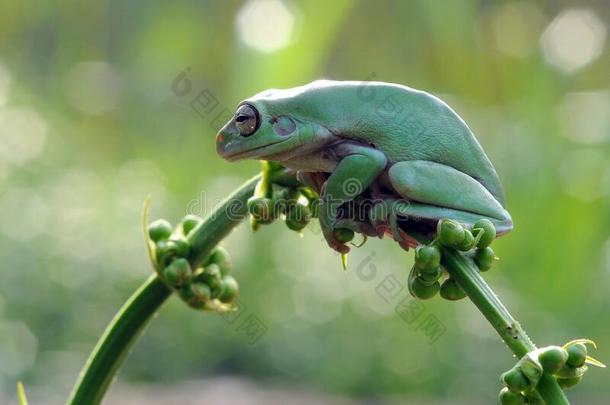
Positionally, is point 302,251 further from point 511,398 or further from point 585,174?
point 511,398

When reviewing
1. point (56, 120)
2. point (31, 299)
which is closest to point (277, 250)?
point (31, 299)

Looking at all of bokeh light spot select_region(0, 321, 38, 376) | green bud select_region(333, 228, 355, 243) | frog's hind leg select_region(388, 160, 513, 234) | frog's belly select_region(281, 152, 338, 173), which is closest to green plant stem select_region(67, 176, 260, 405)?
frog's belly select_region(281, 152, 338, 173)

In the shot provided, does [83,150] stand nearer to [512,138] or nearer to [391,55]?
[391,55]

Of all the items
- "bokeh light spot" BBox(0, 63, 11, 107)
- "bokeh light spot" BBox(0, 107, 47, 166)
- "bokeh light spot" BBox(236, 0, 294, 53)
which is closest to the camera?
"bokeh light spot" BBox(236, 0, 294, 53)

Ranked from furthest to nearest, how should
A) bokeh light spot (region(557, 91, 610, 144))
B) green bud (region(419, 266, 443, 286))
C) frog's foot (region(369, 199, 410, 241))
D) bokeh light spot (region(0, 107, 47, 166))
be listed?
bokeh light spot (region(0, 107, 47, 166)), bokeh light spot (region(557, 91, 610, 144)), frog's foot (region(369, 199, 410, 241)), green bud (region(419, 266, 443, 286))

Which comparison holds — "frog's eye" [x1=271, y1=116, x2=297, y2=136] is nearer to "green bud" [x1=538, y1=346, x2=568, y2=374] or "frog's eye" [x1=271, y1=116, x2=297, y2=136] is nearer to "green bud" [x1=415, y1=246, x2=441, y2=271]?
→ "green bud" [x1=415, y1=246, x2=441, y2=271]

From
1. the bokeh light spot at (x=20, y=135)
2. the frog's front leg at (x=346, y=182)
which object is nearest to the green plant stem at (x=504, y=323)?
the frog's front leg at (x=346, y=182)

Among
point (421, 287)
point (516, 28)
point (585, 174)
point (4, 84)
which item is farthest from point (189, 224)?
point (4, 84)
